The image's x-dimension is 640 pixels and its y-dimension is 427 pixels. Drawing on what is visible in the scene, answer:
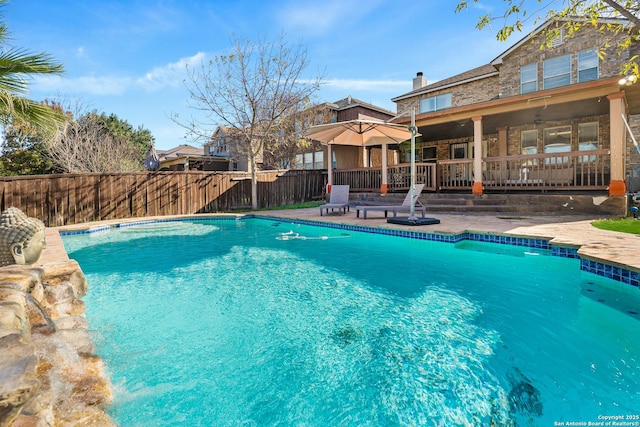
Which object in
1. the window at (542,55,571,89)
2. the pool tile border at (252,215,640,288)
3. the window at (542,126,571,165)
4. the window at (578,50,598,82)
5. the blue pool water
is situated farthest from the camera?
the window at (542,55,571,89)

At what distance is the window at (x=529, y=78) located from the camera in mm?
14211

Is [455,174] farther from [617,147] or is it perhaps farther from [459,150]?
[459,150]

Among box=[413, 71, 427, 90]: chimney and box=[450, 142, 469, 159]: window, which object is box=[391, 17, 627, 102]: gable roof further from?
box=[450, 142, 469, 159]: window

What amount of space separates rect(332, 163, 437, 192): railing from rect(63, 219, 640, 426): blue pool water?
268 inches

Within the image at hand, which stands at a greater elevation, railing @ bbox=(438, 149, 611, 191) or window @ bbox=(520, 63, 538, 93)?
window @ bbox=(520, 63, 538, 93)

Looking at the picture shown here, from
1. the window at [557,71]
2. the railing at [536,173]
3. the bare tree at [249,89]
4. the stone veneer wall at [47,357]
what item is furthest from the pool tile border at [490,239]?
the window at [557,71]

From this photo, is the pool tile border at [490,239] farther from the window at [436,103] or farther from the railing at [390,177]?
the window at [436,103]

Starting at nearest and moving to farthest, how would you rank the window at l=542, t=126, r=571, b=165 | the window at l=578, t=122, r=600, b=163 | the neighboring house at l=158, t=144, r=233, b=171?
the window at l=578, t=122, r=600, b=163 < the window at l=542, t=126, r=571, b=165 < the neighboring house at l=158, t=144, r=233, b=171

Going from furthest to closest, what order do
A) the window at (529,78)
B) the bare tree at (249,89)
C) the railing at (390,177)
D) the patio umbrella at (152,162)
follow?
the patio umbrella at (152,162) → the window at (529,78) → the bare tree at (249,89) → the railing at (390,177)

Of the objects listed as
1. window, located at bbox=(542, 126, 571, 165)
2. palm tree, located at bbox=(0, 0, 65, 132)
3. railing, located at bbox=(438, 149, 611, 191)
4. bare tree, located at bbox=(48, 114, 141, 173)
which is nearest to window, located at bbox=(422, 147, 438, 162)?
railing, located at bbox=(438, 149, 611, 191)

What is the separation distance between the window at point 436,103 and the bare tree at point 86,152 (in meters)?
17.4

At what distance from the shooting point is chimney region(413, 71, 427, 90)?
19.7m

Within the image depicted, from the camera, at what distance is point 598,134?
1234 cm

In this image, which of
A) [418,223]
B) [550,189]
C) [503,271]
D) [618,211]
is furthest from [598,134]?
[503,271]
